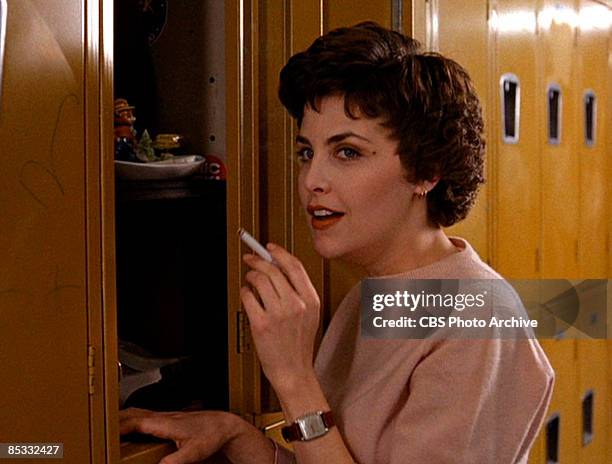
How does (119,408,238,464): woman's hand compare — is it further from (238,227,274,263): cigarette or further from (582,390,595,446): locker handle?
(582,390,595,446): locker handle

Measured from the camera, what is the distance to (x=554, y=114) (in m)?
2.81

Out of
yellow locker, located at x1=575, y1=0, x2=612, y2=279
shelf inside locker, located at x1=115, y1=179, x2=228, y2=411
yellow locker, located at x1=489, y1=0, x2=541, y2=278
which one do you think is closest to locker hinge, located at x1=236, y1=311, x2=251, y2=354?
shelf inside locker, located at x1=115, y1=179, x2=228, y2=411

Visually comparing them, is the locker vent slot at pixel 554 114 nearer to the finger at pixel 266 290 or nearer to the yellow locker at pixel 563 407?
the yellow locker at pixel 563 407

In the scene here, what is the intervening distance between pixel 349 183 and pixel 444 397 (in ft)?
1.09

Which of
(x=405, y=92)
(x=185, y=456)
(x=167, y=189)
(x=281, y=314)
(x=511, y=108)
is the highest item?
(x=511, y=108)

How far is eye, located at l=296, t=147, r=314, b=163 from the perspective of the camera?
4.43 feet

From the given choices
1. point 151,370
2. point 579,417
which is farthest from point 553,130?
point 151,370

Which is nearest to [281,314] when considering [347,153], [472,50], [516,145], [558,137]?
[347,153]

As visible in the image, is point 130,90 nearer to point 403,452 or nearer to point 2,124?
point 2,124

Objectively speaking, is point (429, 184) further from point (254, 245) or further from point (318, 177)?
point (254, 245)

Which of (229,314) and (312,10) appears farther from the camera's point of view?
(312,10)

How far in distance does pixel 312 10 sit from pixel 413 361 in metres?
0.67

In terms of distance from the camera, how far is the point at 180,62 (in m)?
1.51

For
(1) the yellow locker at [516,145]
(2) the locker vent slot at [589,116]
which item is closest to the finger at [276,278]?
(1) the yellow locker at [516,145]
